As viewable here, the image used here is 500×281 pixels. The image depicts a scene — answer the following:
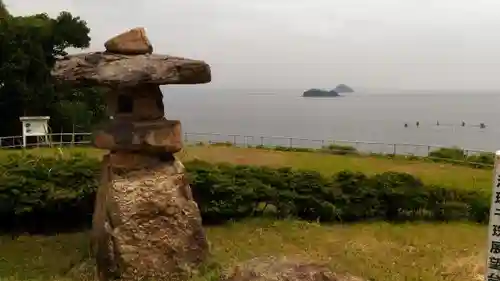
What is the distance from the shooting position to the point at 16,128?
27.6 m

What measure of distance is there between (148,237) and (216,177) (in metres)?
4.19

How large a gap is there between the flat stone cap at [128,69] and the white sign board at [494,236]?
5.60 meters

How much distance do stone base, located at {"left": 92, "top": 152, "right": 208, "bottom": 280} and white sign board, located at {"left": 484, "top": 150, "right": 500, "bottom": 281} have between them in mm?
5676

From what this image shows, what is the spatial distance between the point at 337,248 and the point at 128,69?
549 centimetres

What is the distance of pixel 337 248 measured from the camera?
12.0 metres

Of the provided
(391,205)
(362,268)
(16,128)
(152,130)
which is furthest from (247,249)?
(16,128)

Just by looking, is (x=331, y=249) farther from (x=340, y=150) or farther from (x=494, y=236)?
(x=340, y=150)

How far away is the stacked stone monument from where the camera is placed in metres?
9.83

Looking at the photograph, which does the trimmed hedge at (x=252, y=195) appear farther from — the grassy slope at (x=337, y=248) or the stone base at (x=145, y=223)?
the stone base at (x=145, y=223)

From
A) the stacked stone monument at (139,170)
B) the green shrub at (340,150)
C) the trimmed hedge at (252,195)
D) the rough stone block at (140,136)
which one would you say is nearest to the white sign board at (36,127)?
the trimmed hedge at (252,195)

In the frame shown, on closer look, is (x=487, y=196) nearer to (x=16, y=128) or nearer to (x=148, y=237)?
(x=148, y=237)

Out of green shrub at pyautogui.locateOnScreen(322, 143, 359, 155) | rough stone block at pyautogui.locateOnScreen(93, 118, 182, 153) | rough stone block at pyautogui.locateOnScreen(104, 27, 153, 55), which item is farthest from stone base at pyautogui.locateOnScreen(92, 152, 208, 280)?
green shrub at pyautogui.locateOnScreen(322, 143, 359, 155)

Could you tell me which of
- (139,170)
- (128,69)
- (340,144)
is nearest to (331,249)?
(139,170)

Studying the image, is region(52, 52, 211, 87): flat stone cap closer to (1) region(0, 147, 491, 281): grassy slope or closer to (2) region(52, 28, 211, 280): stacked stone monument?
(2) region(52, 28, 211, 280): stacked stone monument
